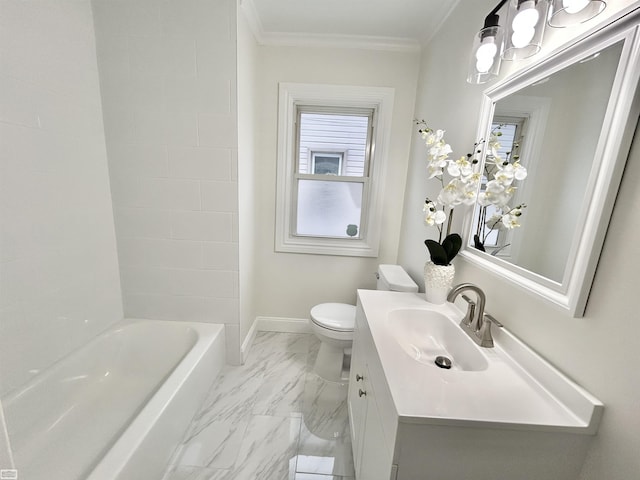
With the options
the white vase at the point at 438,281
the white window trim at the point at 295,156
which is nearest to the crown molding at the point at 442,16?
the white window trim at the point at 295,156

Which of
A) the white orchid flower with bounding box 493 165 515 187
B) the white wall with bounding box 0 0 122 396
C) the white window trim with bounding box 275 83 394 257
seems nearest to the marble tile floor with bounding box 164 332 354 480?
the white wall with bounding box 0 0 122 396

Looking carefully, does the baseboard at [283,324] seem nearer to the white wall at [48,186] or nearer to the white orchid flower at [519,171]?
the white wall at [48,186]

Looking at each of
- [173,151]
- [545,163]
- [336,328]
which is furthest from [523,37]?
[173,151]

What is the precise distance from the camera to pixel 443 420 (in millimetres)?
614

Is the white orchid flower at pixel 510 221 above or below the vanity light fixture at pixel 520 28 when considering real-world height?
below

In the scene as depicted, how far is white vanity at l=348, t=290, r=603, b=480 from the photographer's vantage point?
625 mm

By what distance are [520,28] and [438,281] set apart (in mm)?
945

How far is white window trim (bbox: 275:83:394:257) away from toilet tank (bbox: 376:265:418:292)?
1.41 ft

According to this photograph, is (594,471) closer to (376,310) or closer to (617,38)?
(376,310)

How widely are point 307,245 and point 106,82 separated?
5.48 ft

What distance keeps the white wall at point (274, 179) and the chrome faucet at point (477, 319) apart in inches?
50.2

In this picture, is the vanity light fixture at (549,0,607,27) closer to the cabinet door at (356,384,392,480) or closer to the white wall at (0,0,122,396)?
the cabinet door at (356,384,392,480)

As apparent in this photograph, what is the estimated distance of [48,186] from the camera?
1.25 meters

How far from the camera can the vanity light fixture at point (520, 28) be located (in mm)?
680
